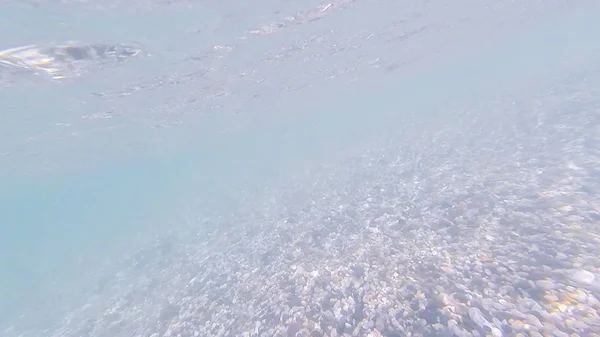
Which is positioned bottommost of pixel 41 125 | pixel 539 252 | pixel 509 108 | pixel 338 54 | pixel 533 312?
pixel 509 108

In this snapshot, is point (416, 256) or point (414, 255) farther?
point (414, 255)

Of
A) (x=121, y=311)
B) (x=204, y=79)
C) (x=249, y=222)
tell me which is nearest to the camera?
(x=121, y=311)

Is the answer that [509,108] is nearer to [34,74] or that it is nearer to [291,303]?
[291,303]

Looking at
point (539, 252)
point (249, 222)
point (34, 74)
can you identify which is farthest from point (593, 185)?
point (34, 74)

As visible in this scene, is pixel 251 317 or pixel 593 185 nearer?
pixel 251 317

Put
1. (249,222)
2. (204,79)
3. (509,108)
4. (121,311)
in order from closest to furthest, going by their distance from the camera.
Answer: (121,311), (249,222), (204,79), (509,108)

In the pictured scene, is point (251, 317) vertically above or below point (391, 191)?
above
